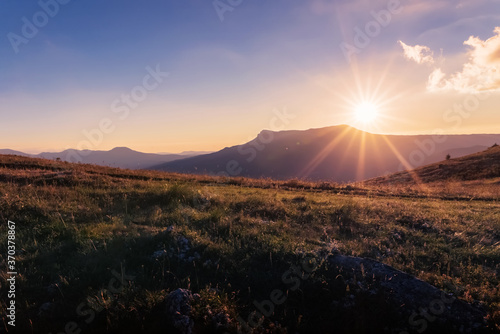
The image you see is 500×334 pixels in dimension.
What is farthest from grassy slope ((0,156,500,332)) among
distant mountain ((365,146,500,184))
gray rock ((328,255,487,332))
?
distant mountain ((365,146,500,184))

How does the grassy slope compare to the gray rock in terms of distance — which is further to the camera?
the grassy slope

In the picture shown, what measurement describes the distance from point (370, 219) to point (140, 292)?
312 inches

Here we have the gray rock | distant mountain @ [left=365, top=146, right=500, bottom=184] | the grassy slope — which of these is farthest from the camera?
distant mountain @ [left=365, top=146, right=500, bottom=184]

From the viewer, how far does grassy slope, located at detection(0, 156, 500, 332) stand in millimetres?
4625

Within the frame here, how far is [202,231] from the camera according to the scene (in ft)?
24.8

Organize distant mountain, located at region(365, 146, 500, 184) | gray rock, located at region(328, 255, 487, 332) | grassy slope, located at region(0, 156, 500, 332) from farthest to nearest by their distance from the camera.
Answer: distant mountain, located at region(365, 146, 500, 184) < grassy slope, located at region(0, 156, 500, 332) < gray rock, located at region(328, 255, 487, 332)

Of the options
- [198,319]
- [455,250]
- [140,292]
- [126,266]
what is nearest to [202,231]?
[126,266]

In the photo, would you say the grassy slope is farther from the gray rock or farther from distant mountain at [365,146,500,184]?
distant mountain at [365,146,500,184]

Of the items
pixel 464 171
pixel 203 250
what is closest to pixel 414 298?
pixel 203 250

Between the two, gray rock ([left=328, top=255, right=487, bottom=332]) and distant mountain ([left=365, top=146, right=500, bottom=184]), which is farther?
distant mountain ([left=365, top=146, right=500, bottom=184])

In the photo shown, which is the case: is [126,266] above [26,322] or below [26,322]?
above

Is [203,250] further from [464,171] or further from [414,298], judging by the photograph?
[464,171]

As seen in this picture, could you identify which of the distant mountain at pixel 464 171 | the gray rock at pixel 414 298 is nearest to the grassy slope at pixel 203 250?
the gray rock at pixel 414 298

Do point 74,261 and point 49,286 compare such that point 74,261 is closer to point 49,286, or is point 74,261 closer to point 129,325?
point 49,286
